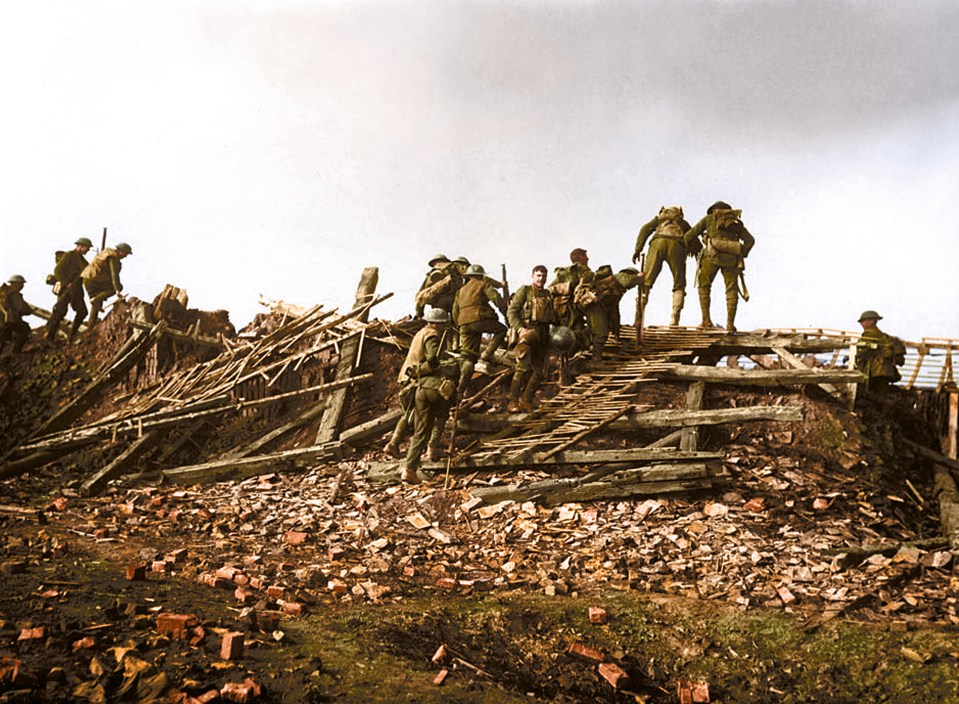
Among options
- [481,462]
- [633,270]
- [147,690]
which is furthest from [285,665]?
[633,270]

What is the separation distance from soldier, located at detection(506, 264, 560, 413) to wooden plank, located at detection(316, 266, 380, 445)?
2898 millimetres

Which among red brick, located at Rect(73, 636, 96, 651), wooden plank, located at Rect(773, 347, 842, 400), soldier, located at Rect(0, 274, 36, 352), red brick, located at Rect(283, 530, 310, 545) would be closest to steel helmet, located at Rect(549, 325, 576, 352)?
wooden plank, located at Rect(773, 347, 842, 400)

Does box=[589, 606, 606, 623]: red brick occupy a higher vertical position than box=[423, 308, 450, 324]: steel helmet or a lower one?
lower

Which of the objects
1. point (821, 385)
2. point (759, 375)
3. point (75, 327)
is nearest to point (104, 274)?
point (75, 327)

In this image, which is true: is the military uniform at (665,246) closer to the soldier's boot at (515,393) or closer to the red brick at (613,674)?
the soldier's boot at (515,393)

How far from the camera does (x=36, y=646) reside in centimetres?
488

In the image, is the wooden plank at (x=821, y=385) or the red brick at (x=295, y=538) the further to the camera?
A: the wooden plank at (x=821, y=385)

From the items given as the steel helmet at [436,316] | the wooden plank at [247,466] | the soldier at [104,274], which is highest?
the soldier at [104,274]

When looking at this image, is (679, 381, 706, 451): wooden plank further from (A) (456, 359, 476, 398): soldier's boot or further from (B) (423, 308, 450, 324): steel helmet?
(B) (423, 308, 450, 324): steel helmet

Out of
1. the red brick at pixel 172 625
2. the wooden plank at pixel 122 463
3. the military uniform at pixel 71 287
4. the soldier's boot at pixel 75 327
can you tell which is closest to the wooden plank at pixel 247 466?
the wooden plank at pixel 122 463

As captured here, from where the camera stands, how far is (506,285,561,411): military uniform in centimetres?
1050

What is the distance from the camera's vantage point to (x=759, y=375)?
10344mm

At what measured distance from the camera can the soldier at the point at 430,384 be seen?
941cm

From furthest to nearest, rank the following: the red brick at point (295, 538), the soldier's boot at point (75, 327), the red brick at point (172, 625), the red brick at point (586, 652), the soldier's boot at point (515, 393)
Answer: the soldier's boot at point (75, 327) → the soldier's boot at point (515, 393) → the red brick at point (295, 538) → the red brick at point (586, 652) → the red brick at point (172, 625)
